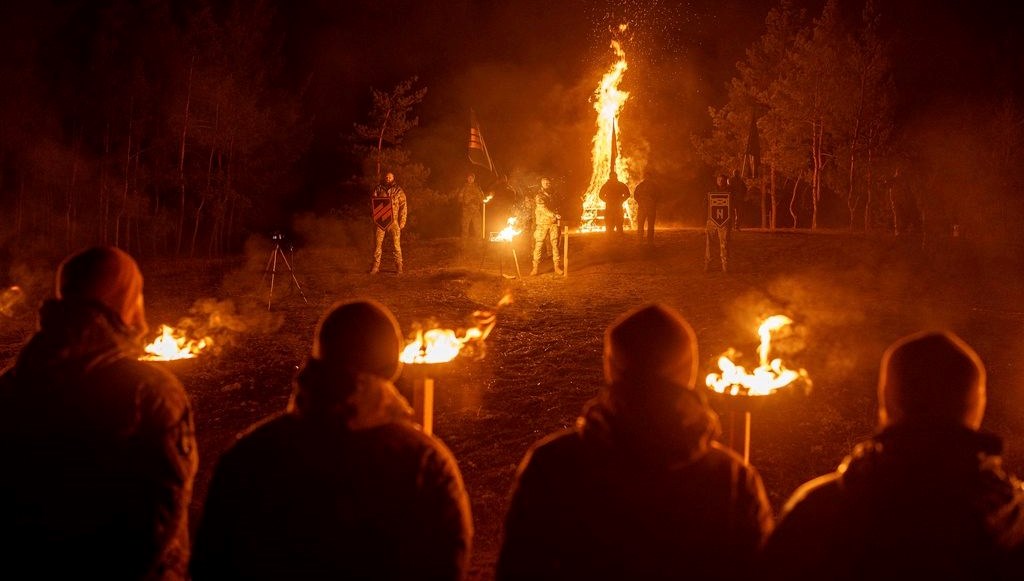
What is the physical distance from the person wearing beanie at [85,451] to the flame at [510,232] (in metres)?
17.0

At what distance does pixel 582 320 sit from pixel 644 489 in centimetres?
1054

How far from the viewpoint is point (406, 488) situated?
241 centimetres

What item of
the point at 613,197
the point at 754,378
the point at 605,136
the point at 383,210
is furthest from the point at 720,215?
the point at 605,136

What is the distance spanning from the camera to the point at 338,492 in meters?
2.39

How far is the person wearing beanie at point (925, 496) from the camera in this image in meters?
2.10

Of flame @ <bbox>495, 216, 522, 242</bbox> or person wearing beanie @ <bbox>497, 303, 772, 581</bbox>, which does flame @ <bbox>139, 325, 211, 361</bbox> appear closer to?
person wearing beanie @ <bbox>497, 303, 772, 581</bbox>

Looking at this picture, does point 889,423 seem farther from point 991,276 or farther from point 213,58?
point 213,58

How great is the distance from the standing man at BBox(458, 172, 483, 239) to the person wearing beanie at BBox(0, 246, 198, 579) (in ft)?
65.7

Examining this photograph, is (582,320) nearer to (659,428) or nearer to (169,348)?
(169,348)

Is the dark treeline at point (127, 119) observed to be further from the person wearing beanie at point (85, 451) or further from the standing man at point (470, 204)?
the person wearing beanie at point (85, 451)

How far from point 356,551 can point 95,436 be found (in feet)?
3.18

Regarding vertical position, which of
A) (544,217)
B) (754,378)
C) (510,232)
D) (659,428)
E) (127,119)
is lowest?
(754,378)

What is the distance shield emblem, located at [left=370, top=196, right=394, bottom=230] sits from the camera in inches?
685

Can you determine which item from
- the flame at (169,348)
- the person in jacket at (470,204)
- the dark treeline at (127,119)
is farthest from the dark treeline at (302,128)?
the flame at (169,348)
